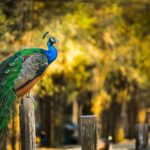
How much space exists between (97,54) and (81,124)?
16.0 m

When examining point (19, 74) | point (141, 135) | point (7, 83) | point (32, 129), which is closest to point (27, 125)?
point (32, 129)

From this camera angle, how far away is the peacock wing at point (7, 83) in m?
9.22

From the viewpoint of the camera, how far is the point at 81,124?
9.13 metres

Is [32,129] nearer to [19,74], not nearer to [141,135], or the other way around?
[19,74]

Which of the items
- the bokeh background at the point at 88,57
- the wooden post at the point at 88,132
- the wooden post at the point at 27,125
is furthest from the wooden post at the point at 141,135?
the wooden post at the point at 27,125

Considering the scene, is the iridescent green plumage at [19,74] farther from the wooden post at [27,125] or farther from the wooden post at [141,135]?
the wooden post at [141,135]

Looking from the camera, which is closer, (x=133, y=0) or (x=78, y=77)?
(x=133, y=0)

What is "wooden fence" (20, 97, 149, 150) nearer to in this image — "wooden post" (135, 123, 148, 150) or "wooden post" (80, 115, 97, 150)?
"wooden post" (80, 115, 97, 150)

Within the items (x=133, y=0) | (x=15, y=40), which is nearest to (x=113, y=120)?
(x=133, y=0)

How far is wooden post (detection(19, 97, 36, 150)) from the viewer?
29.7 ft

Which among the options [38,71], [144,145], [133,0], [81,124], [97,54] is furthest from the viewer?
[97,54]

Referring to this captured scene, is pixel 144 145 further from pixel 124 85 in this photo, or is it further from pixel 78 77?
pixel 124 85

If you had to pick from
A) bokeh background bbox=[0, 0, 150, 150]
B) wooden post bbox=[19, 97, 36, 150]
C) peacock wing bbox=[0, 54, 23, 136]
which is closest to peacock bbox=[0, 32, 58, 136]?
peacock wing bbox=[0, 54, 23, 136]

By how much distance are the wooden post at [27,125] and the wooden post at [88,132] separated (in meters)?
0.69
